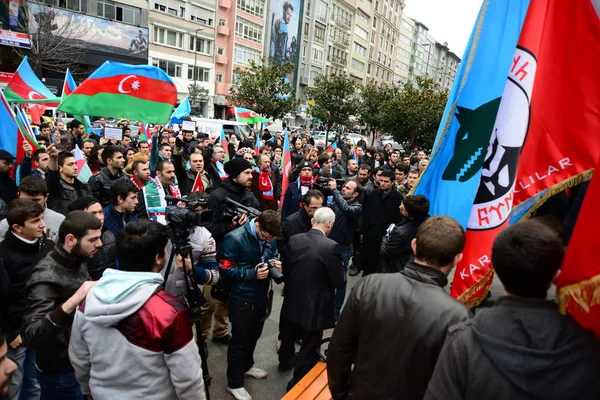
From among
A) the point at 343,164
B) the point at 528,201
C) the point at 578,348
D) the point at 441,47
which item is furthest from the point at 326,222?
the point at 441,47

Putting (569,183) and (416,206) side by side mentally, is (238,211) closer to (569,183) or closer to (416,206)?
(416,206)

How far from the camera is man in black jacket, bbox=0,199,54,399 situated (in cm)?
280

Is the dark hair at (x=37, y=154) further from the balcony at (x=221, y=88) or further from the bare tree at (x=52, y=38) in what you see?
the balcony at (x=221, y=88)

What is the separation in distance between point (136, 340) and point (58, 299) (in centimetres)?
82

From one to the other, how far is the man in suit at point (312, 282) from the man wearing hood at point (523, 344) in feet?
6.71

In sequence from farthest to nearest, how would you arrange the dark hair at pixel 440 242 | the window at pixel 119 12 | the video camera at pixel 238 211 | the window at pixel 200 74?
1. the window at pixel 200 74
2. the window at pixel 119 12
3. the video camera at pixel 238 211
4. the dark hair at pixel 440 242

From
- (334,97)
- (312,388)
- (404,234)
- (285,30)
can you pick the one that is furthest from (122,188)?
(285,30)

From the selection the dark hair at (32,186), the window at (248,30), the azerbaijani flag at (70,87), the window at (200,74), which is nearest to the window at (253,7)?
the window at (248,30)

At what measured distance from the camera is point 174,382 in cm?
211

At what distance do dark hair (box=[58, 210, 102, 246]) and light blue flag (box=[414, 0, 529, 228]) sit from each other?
230 centimetres

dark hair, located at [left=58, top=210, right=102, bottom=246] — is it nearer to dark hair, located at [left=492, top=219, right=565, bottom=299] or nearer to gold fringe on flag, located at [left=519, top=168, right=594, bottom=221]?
dark hair, located at [left=492, top=219, right=565, bottom=299]

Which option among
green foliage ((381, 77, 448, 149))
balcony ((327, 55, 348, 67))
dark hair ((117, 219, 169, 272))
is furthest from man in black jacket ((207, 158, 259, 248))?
balcony ((327, 55, 348, 67))

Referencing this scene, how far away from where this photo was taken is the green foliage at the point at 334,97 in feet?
91.0

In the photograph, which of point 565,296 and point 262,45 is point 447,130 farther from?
point 262,45
